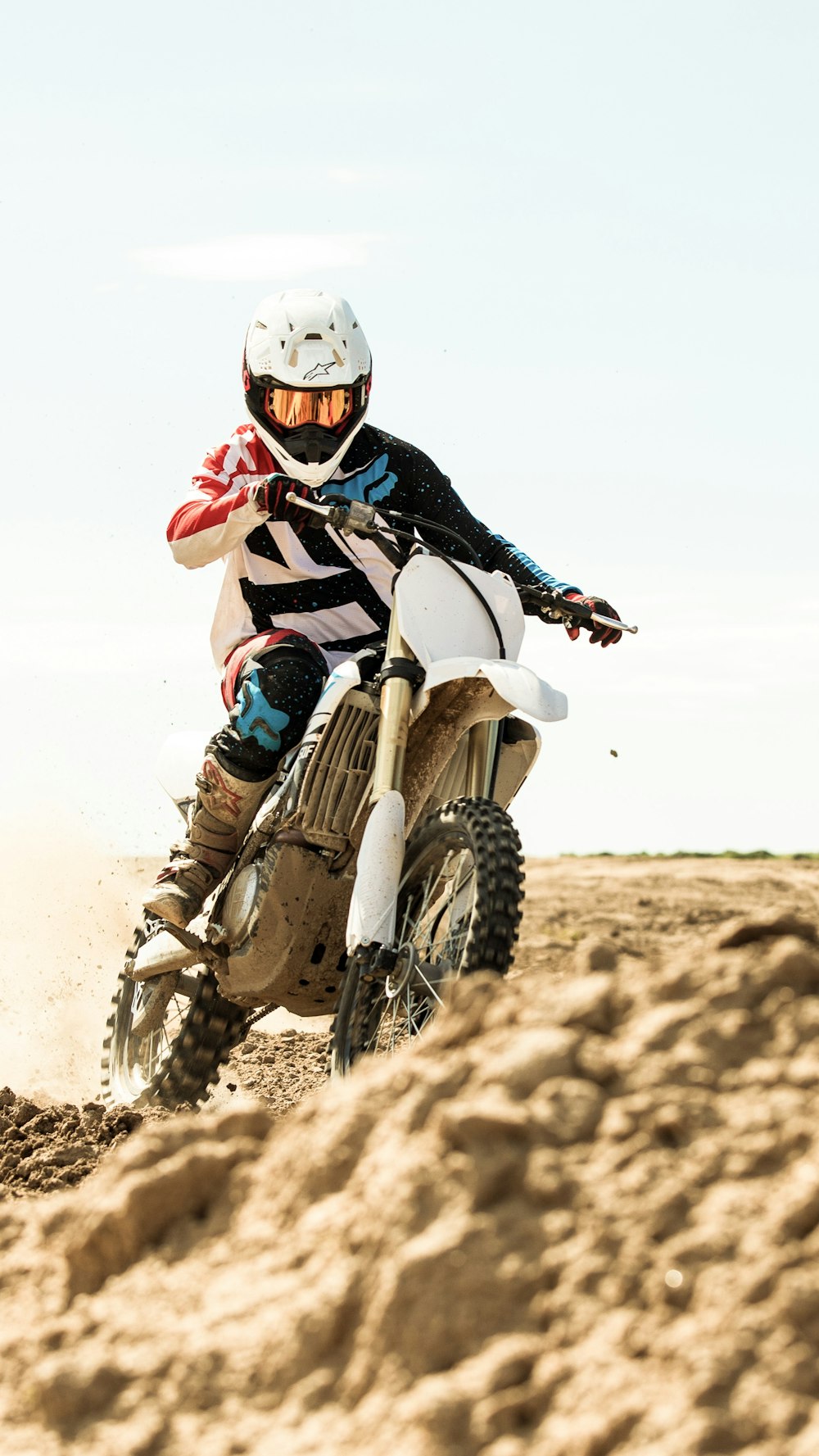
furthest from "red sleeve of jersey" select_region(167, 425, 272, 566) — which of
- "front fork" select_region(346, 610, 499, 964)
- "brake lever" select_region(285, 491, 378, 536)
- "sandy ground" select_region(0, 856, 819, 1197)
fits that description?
"sandy ground" select_region(0, 856, 819, 1197)

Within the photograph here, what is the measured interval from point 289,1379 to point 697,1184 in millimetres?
771

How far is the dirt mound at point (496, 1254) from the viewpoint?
270cm

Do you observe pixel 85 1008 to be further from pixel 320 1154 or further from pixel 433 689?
pixel 320 1154

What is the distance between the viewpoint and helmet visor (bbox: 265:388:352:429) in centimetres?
622

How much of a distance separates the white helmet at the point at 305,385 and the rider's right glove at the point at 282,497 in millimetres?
576

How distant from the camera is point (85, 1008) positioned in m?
9.18

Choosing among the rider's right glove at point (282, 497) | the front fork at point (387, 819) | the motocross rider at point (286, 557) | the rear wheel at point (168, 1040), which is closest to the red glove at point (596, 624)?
the motocross rider at point (286, 557)

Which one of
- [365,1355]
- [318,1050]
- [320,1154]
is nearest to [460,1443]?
[365,1355]

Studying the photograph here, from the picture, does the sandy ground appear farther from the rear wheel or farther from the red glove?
the red glove

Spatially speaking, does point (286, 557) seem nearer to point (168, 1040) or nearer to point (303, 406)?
point (303, 406)

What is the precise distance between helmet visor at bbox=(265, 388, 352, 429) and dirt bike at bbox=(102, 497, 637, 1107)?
0.49 m

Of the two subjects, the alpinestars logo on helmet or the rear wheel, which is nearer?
the alpinestars logo on helmet

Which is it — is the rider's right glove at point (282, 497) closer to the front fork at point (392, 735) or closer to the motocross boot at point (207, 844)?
the front fork at point (392, 735)

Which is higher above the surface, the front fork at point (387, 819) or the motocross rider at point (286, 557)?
the motocross rider at point (286, 557)
